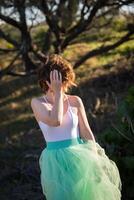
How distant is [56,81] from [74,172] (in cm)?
65

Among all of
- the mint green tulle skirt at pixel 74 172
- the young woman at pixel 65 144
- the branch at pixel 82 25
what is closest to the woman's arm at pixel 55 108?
the young woman at pixel 65 144

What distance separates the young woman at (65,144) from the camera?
13.8ft

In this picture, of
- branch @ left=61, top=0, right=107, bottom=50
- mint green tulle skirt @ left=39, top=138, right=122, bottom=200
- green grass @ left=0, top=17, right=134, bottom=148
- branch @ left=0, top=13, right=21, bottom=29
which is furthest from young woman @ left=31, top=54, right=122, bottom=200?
branch @ left=61, top=0, right=107, bottom=50

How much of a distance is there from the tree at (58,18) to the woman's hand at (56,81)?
4543 mm

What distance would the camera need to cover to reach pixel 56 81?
4.17 meters

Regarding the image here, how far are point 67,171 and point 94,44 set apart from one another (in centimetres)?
818

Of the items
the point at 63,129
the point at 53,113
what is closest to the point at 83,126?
the point at 63,129

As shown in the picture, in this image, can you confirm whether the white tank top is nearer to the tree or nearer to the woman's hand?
the woman's hand

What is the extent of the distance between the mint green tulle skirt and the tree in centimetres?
458

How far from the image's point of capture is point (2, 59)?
11.4 metres

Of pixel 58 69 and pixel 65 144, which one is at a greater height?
pixel 58 69

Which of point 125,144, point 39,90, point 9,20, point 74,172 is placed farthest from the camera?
point 39,90

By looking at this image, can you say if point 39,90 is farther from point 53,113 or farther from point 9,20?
point 53,113

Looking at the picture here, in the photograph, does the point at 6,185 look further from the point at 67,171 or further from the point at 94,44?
the point at 94,44
